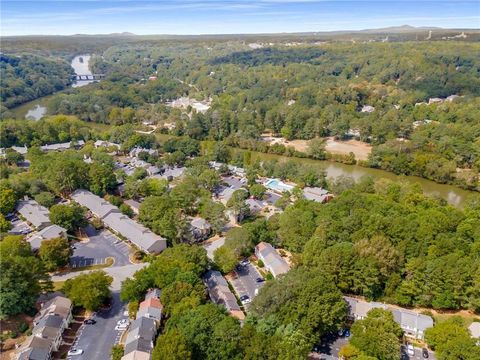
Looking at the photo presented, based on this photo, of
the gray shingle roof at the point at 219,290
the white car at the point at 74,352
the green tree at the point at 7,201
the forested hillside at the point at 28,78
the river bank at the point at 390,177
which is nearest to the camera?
the white car at the point at 74,352

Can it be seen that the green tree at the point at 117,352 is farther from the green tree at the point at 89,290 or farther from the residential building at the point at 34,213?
Result: the residential building at the point at 34,213

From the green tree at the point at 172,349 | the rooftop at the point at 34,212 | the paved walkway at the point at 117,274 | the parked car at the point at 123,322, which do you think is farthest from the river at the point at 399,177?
Result: the green tree at the point at 172,349

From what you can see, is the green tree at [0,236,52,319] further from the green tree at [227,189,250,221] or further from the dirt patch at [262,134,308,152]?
the dirt patch at [262,134,308,152]

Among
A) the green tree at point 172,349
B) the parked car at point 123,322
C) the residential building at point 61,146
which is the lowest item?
the parked car at point 123,322

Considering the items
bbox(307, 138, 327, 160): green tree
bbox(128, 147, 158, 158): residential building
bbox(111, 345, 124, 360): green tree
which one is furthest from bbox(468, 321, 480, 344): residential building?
bbox(128, 147, 158, 158): residential building

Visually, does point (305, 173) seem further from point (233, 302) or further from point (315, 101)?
point (315, 101)

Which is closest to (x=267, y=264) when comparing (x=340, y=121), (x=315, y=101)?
(x=340, y=121)
